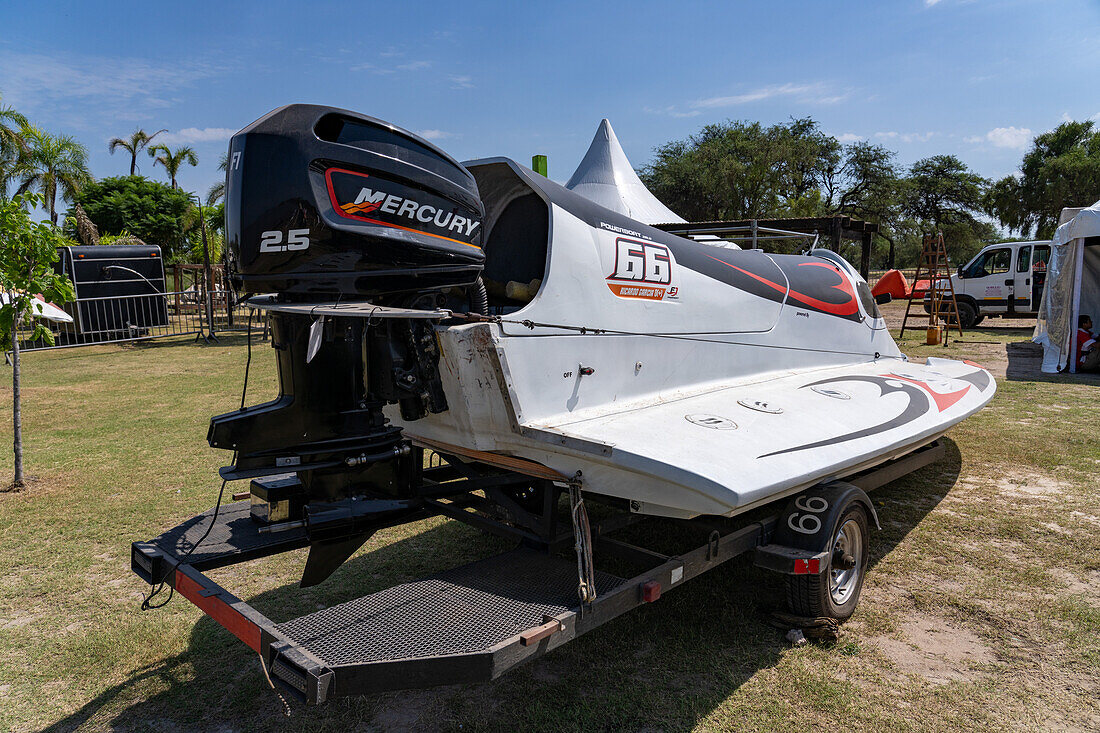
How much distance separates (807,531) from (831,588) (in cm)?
40

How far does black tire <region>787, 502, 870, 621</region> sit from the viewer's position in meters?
3.37

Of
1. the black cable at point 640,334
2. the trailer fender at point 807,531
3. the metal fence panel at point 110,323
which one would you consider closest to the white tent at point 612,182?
the metal fence panel at point 110,323

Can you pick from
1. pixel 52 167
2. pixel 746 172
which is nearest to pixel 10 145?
pixel 52 167

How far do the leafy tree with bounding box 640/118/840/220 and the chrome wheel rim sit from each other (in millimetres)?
32031

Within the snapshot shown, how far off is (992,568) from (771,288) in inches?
85.8

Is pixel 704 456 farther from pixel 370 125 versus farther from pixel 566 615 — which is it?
pixel 370 125

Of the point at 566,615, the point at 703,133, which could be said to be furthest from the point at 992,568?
the point at 703,133

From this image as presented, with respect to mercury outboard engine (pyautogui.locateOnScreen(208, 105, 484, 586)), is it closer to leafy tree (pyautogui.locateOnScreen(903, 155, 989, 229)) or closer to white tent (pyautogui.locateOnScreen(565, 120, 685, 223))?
white tent (pyautogui.locateOnScreen(565, 120, 685, 223))

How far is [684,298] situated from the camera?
386 centimetres

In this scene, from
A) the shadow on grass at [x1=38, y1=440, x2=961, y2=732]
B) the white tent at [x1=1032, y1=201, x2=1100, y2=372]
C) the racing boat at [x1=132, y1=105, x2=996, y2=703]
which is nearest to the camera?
the racing boat at [x1=132, y1=105, x2=996, y2=703]

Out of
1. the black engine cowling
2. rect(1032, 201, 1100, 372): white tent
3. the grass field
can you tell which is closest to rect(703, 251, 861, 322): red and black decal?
the grass field

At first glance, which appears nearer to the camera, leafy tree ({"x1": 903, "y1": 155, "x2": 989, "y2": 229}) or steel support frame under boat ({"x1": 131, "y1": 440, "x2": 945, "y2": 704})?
steel support frame under boat ({"x1": 131, "y1": 440, "x2": 945, "y2": 704})

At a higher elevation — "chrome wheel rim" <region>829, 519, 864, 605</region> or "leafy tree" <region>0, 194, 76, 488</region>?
"leafy tree" <region>0, 194, 76, 488</region>

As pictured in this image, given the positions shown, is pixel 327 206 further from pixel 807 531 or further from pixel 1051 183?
pixel 1051 183
